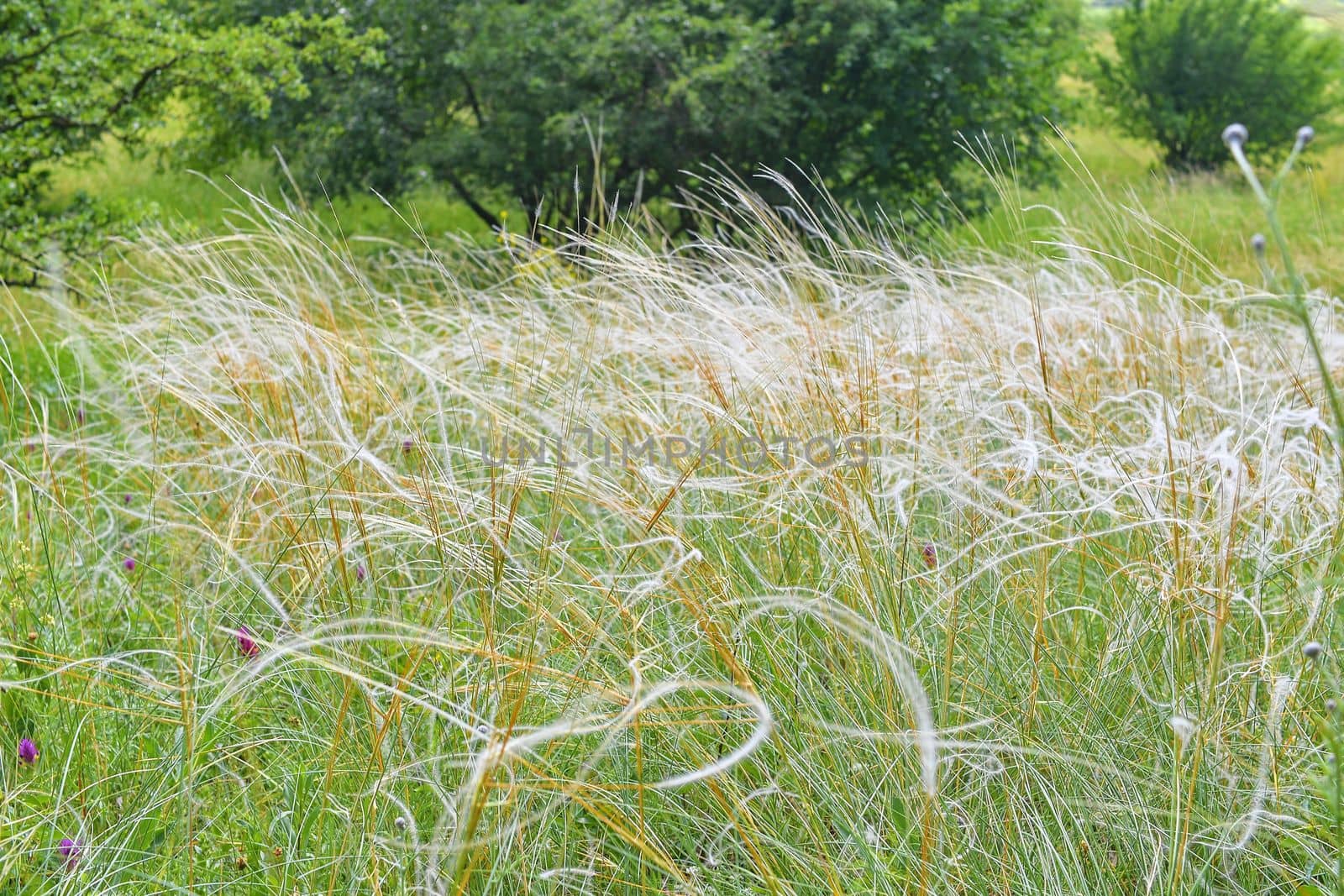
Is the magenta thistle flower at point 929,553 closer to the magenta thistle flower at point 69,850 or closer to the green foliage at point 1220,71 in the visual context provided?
the magenta thistle flower at point 69,850

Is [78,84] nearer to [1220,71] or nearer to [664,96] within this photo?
[664,96]

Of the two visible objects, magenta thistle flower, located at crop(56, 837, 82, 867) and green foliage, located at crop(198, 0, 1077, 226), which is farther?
green foliage, located at crop(198, 0, 1077, 226)

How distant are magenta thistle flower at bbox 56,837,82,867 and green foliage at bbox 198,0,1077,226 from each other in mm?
5195

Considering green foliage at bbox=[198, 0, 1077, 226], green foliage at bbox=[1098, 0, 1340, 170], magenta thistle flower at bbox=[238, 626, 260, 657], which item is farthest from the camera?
green foliage at bbox=[1098, 0, 1340, 170]

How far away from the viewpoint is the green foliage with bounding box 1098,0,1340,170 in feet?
43.4

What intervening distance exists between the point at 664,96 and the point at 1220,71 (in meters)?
9.37

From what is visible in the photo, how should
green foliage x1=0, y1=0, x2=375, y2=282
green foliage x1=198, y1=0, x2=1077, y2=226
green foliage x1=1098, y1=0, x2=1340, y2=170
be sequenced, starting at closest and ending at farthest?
green foliage x1=0, y1=0, x2=375, y2=282, green foliage x1=198, y1=0, x2=1077, y2=226, green foliage x1=1098, y1=0, x2=1340, y2=170

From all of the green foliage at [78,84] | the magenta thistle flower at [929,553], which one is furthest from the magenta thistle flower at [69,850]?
the green foliage at [78,84]

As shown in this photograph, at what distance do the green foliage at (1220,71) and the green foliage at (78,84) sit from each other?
36.0 ft

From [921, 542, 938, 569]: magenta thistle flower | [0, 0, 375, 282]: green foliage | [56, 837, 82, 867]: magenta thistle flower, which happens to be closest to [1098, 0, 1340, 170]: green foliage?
[0, 0, 375, 282]: green foliage

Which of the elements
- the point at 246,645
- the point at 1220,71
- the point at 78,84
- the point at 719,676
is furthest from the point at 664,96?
the point at 1220,71

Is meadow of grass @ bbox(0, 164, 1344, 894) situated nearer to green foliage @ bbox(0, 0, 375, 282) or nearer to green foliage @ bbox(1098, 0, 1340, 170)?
green foliage @ bbox(0, 0, 375, 282)

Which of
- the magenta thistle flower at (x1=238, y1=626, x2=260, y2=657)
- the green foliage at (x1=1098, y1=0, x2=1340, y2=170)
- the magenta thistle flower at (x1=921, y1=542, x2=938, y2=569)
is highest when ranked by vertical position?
the magenta thistle flower at (x1=921, y1=542, x2=938, y2=569)

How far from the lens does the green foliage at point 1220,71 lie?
13242 mm
